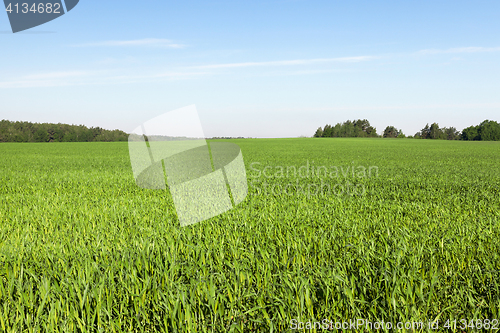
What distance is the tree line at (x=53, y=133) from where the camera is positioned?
96500mm

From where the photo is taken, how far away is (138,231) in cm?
477

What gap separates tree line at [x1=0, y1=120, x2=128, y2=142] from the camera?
96.5 m

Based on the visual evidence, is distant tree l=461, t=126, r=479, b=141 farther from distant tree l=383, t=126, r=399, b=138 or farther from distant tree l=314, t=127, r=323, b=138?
distant tree l=314, t=127, r=323, b=138

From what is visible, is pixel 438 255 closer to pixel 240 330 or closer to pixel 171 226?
pixel 240 330

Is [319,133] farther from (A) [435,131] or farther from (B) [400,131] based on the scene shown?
(A) [435,131]

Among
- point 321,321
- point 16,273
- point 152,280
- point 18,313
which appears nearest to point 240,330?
point 321,321

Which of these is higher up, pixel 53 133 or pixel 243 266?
pixel 53 133

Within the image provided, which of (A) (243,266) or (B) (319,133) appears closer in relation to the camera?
(A) (243,266)

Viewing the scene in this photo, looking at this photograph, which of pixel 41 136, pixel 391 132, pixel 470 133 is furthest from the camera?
pixel 391 132

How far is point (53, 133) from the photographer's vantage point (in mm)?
102750

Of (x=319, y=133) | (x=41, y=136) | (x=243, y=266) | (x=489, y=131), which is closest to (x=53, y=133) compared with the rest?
(x=41, y=136)

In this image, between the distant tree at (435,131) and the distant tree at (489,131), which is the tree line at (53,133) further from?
the distant tree at (435,131)

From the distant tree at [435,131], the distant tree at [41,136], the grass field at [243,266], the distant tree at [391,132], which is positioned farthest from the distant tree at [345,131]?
the grass field at [243,266]

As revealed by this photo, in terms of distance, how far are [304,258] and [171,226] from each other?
93.2 inches
